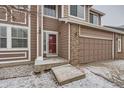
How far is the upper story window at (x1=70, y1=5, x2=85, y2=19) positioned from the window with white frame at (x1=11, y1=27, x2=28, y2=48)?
4336mm

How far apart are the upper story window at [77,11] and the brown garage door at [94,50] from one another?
2.69 meters

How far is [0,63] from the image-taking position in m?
6.50

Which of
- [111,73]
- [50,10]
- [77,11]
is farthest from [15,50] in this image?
[77,11]

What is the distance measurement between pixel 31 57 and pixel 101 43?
5.83m

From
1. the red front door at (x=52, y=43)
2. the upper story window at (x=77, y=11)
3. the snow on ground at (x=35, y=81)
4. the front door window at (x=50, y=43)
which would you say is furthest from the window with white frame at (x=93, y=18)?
the snow on ground at (x=35, y=81)

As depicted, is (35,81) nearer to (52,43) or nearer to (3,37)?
(3,37)

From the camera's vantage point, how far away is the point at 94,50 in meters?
8.95

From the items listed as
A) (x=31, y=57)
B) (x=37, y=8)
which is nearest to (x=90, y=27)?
(x=37, y=8)

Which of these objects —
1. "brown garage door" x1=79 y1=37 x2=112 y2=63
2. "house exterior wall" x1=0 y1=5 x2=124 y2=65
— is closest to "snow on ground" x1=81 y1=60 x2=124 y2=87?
"brown garage door" x1=79 y1=37 x2=112 y2=63

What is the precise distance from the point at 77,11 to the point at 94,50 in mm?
3692

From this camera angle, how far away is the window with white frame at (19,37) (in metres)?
6.91

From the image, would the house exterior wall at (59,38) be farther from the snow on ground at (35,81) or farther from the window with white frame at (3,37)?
the snow on ground at (35,81)

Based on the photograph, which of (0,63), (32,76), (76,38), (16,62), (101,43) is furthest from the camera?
(101,43)

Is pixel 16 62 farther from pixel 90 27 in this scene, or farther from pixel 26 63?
pixel 90 27
